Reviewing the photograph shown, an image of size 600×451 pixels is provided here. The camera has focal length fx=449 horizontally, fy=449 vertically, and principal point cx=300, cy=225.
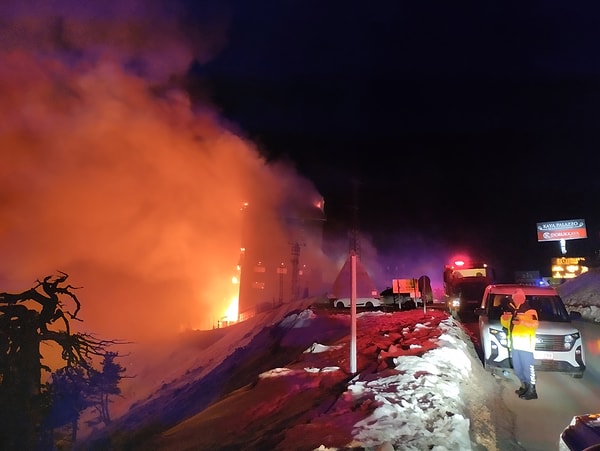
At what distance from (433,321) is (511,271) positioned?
208ft

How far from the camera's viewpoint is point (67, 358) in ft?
19.5

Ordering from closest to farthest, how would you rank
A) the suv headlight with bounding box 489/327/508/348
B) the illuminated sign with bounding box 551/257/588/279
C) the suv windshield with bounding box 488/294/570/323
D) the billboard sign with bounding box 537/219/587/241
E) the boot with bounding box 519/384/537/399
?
1. the boot with bounding box 519/384/537/399
2. the suv headlight with bounding box 489/327/508/348
3. the suv windshield with bounding box 488/294/570/323
4. the billboard sign with bounding box 537/219/587/241
5. the illuminated sign with bounding box 551/257/588/279

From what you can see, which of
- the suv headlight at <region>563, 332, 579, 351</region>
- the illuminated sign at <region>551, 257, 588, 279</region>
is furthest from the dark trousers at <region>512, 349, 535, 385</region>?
the illuminated sign at <region>551, 257, 588, 279</region>

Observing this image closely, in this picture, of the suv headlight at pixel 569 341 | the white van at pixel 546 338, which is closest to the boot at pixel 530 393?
the white van at pixel 546 338

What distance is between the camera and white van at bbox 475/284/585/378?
26.6 ft

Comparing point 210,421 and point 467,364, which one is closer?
point 210,421

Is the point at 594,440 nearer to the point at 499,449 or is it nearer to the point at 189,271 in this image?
the point at 499,449

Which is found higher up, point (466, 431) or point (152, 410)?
point (466, 431)

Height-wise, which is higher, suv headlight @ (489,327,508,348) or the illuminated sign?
the illuminated sign

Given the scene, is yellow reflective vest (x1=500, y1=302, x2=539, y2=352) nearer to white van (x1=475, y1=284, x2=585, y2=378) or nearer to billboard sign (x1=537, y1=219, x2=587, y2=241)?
white van (x1=475, y1=284, x2=585, y2=378)

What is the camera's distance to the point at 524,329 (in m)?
7.49

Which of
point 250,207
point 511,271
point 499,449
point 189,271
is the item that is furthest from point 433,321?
point 511,271

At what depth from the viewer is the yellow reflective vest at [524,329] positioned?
7.43 meters

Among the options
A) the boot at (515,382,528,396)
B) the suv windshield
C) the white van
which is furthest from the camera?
the suv windshield
